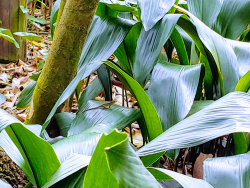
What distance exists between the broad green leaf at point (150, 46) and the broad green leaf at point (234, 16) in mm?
259

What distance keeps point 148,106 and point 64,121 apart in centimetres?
36

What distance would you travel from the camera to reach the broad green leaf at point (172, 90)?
0.62 m

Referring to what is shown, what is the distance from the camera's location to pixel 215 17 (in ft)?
2.88

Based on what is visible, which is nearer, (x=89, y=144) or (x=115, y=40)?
(x=89, y=144)

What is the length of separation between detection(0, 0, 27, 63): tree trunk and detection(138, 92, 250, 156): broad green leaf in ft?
6.80

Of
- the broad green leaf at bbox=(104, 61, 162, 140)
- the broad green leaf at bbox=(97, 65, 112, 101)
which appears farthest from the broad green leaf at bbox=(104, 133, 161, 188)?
the broad green leaf at bbox=(97, 65, 112, 101)

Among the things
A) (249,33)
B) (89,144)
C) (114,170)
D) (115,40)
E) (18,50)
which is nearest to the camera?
(114,170)

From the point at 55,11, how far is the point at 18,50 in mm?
1239

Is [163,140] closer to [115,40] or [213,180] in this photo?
[213,180]

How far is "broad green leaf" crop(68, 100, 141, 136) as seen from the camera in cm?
71

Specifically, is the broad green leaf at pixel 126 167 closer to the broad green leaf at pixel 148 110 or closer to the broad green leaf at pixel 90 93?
the broad green leaf at pixel 148 110

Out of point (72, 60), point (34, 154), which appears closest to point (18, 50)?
point (72, 60)

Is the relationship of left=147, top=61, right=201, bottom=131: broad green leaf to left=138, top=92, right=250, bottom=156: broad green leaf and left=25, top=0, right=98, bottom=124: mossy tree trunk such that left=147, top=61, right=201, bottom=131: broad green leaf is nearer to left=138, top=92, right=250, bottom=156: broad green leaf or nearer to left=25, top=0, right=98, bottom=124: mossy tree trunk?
left=138, top=92, right=250, bottom=156: broad green leaf

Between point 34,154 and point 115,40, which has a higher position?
point 115,40
